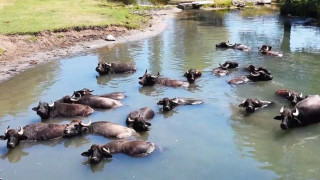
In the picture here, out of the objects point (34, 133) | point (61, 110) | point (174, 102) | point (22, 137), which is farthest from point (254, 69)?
point (22, 137)

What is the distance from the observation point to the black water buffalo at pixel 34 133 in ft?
35.8

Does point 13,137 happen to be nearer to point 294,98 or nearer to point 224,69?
point 294,98

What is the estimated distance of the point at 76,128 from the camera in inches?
452

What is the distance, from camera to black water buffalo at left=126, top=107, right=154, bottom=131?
37.6 feet

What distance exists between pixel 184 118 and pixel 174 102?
98 centimetres

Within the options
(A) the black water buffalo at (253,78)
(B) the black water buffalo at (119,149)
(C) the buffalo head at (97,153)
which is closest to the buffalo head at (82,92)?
(B) the black water buffalo at (119,149)

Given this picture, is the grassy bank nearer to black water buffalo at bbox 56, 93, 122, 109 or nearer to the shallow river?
the shallow river

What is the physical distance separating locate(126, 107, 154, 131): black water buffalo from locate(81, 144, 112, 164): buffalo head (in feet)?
5.63

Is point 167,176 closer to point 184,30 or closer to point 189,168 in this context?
point 189,168

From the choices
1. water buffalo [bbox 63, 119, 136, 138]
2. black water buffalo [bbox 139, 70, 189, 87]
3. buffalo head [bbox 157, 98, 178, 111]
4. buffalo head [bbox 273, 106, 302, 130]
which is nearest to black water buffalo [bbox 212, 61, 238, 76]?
black water buffalo [bbox 139, 70, 189, 87]

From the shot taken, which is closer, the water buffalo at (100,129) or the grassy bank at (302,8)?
the water buffalo at (100,129)

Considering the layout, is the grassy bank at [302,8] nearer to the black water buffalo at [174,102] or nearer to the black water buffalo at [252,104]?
the black water buffalo at [252,104]

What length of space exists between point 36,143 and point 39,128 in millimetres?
490

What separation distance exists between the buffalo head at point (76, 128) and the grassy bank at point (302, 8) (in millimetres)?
27487
